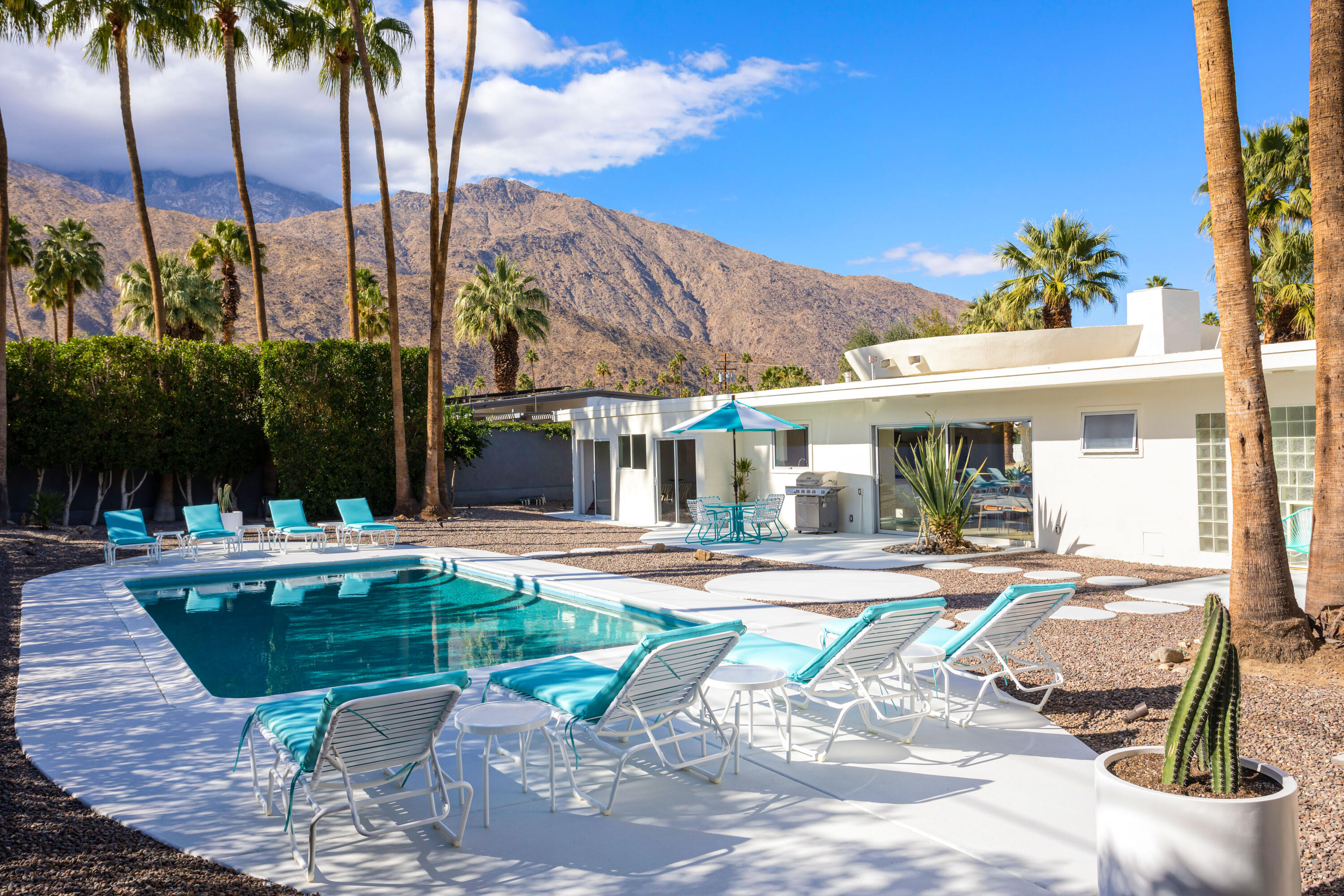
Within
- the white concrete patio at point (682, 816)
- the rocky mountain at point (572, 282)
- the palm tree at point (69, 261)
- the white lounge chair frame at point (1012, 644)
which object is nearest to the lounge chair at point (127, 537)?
the white concrete patio at point (682, 816)

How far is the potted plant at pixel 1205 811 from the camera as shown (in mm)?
2551

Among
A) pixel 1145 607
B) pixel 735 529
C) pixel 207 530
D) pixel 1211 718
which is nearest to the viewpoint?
pixel 1211 718

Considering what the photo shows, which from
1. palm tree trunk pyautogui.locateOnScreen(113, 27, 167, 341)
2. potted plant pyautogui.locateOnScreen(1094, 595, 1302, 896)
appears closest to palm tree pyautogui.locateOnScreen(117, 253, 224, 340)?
palm tree trunk pyautogui.locateOnScreen(113, 27, 167, 341)

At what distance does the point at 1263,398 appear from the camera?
5.93m

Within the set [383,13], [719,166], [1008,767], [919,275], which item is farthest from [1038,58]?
[919,275]

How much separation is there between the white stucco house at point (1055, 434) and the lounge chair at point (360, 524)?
5464 mm

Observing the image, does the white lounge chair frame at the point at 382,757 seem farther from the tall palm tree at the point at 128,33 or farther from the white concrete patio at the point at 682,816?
the tall palm tree at the point at 128,33

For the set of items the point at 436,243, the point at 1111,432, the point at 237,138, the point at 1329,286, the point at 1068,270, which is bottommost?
the point at 1111,432

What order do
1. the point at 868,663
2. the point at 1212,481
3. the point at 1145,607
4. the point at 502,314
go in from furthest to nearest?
the point at 502,314 < the point at 1212,481 < the point at 1145,607 < the point at 868,663

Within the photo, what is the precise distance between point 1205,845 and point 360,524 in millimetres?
15195

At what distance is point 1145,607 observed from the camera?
8.60 metres

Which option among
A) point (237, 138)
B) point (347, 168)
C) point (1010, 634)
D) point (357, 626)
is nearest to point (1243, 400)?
point (1010, 634)

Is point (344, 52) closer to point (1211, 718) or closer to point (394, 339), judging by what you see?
point (394, 339)

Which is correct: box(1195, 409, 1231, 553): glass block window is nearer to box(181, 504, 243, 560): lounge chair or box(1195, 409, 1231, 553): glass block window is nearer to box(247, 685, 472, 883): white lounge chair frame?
box(247, 685, 472, 883): white lounge chair frame
